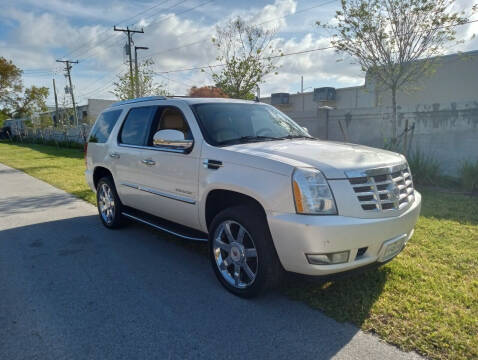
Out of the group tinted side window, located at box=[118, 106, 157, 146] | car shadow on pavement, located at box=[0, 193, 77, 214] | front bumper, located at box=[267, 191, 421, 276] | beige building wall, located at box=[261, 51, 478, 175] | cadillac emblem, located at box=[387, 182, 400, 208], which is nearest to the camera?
front bumper, located at box=[267, 191, 421, 276]

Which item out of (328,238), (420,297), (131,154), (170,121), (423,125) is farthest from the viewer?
(423,125)

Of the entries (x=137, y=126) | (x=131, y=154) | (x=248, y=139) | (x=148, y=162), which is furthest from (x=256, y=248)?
(x=137, y=126)

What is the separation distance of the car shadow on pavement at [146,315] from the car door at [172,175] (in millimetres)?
638

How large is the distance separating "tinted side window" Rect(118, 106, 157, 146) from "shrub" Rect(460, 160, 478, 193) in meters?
7.08

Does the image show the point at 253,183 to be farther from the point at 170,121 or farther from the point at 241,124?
the point at 170,121

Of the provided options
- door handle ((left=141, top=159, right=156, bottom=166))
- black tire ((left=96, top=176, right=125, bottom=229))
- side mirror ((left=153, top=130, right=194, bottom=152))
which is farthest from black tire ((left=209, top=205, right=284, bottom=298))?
black tire ((left=96, top=176, right=125, bottom=229))

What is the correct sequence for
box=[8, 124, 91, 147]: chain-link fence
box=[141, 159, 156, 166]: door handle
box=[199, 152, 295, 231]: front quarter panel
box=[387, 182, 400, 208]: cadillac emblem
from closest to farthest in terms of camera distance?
box=[199, 152, 295, 231]: front quarter panel, box=[387, 182, 400, 208]: cadillac emblem, box=[141, 159, 156, 166]: door handle, box=[8, 124, 91, 147]: chain-link fence

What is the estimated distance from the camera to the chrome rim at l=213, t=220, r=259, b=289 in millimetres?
3475

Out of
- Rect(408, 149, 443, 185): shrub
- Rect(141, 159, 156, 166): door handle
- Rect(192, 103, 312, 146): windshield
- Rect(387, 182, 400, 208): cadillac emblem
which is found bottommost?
Rect(408, 149, 443, 185): shrub

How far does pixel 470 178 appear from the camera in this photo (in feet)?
26.8

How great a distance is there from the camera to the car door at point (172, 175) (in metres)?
3.99

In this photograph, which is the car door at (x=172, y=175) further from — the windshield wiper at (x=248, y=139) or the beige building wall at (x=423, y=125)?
the beige building wall at (x=423, y=125)

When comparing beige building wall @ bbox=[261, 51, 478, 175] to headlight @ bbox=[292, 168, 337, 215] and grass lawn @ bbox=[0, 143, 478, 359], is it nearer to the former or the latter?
grass lawn @ bbox=[0, 143, 478, 359]

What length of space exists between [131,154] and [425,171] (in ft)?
23.5
